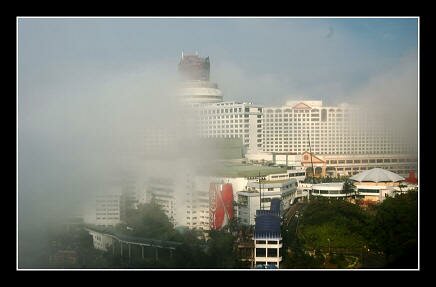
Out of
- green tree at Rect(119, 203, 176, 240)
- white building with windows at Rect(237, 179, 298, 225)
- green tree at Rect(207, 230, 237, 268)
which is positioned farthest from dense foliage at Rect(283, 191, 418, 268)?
green tree at Rect(119, 203, 176, 240)

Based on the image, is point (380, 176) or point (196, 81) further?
point (380, 176)

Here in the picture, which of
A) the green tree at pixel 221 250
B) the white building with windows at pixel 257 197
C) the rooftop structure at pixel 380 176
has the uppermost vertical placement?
the rooftop structure at pixel 380 176

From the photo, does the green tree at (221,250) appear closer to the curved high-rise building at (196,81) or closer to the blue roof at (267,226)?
the blue roof at (267,226)

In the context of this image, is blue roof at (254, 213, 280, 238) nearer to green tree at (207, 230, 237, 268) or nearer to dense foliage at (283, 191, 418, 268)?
dense foliage at (283, 191, 418, 268)

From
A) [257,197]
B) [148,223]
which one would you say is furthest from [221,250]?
[148,223]

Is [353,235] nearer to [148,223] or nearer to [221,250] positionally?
[221,250]

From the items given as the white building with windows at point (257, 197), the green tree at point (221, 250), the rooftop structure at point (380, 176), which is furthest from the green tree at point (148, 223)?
the rooftop structure at point (380, 176)

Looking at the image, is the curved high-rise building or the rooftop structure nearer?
the curved high-rise building

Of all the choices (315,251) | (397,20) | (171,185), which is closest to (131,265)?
(171,185)

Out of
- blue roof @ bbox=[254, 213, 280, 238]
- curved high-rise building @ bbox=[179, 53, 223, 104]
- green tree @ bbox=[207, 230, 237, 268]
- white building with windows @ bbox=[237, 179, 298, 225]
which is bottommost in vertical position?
green tree @ bbox=[207, 230, 237, 268]
